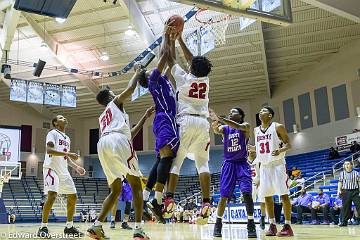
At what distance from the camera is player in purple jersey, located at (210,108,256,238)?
606cm

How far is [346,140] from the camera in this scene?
2133cm

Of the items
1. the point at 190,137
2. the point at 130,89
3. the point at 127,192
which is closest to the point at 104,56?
the point at 127,192

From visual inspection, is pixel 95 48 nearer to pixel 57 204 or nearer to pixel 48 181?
pixel 57 204

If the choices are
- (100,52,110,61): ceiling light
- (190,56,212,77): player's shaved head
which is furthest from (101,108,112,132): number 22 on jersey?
(100,52,110,61): ceiling light

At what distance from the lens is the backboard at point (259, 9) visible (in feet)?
26.2

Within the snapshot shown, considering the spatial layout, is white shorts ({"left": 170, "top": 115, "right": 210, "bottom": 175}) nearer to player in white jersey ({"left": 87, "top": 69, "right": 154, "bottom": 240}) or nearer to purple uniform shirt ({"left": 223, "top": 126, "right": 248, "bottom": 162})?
player in white jersey ({"left": 87, "top": 69, "right": 154, "bottom": 240})

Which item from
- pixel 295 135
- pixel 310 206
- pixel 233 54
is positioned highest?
pixel 233 54

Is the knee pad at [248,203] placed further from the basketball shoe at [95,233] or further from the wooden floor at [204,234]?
the basketball shoe at [95,233]

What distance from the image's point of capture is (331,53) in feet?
76.0

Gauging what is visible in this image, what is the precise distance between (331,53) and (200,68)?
2040 cm

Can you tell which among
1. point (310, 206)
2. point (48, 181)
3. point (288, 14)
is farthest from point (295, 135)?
point (48, 181)

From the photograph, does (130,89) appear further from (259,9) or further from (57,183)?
(259,9)

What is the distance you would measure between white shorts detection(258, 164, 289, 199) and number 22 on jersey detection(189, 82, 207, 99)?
7.34 ft

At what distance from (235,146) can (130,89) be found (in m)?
2.36
